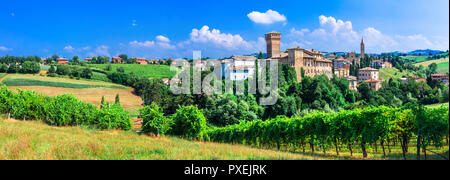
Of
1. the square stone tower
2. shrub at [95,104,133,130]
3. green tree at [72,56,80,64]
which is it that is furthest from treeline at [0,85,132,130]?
green tree at [72,56,80,64]

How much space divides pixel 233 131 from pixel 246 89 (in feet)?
101

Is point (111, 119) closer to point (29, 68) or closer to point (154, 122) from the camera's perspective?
point (154, 122)

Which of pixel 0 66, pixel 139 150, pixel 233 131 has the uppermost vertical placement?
pixel 0 66

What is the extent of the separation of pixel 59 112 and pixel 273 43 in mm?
77222

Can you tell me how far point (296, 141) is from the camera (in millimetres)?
20406

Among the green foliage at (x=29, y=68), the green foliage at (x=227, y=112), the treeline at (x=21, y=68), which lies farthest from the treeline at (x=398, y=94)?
the treeline at (x=21, y=68)

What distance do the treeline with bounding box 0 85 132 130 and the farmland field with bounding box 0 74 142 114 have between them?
3630 centimetres

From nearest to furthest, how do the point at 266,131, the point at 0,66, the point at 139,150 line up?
the point at 139,150, the point at 266,131, the point at 0,66

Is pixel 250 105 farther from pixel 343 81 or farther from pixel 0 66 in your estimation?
pixel 0 66

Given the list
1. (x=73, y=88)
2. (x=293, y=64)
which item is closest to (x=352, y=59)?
(x=293, y=64)

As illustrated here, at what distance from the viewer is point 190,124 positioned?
Answer: 25172 mm

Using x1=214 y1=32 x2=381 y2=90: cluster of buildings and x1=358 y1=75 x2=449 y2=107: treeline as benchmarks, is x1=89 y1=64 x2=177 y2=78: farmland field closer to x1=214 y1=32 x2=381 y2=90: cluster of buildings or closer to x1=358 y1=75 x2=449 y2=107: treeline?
x1=214 y1=32 x2=381 y2=90: cluster of buildings

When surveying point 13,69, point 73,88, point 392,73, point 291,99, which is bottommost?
point 291,99
